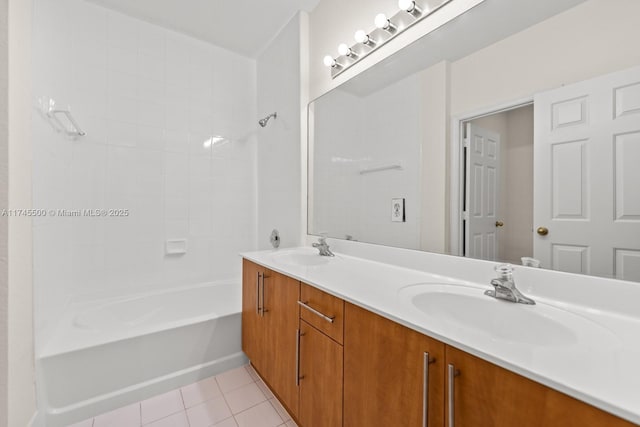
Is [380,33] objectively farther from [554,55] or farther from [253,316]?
[253,316]

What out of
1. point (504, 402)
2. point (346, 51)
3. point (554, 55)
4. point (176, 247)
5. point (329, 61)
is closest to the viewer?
point (504, 402)

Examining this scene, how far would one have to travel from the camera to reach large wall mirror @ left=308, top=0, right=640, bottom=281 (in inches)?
29.6

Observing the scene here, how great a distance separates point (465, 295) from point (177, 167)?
7.44 feet

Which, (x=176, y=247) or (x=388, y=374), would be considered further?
(x=176, y=247)

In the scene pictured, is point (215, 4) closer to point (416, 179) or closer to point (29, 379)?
point (416, 179)

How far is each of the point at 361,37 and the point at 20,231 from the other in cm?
184

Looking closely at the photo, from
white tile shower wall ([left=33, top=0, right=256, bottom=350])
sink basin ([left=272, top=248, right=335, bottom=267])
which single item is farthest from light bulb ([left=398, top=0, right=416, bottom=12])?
white tile shower wall ([left=33, top=0, right=256, bottom=350])

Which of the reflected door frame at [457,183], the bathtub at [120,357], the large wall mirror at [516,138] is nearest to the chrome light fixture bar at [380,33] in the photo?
the large wall mirror at [516,138]

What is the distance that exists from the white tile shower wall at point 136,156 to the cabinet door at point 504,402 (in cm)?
185

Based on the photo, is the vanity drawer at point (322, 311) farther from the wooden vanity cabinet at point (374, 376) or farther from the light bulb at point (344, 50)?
the light bulb at point (344, 50)

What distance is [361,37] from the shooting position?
150cm

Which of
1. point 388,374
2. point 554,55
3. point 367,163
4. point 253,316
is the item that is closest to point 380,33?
point 367,163

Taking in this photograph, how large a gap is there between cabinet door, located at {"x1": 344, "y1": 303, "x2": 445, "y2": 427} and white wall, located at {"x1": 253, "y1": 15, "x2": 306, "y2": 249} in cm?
120

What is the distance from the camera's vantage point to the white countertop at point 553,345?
0.41 m
